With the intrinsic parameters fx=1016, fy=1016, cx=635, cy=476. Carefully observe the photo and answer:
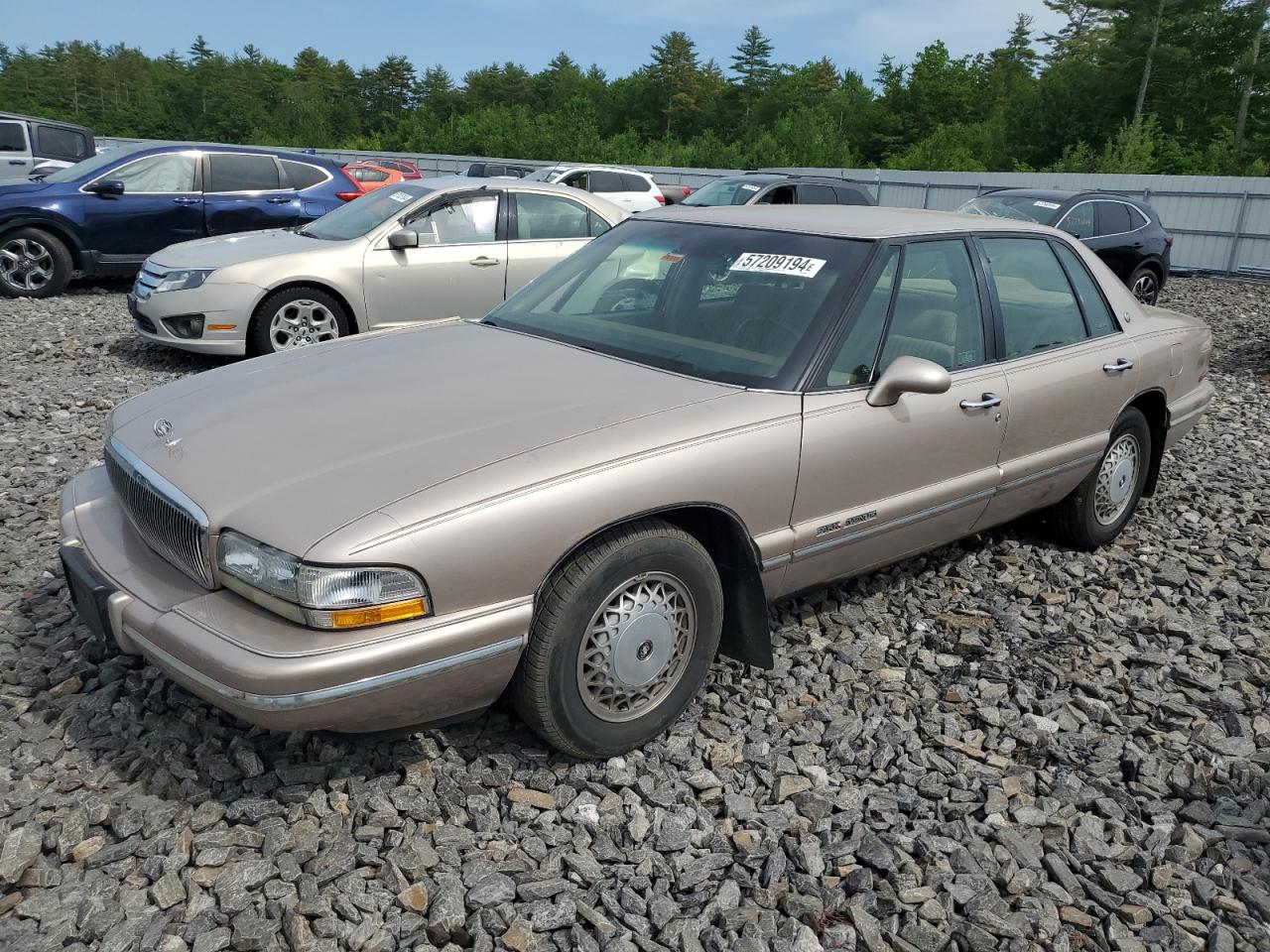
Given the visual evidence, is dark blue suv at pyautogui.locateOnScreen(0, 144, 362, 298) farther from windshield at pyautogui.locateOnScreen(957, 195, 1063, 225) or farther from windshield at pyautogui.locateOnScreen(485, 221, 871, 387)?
windshield at pyautogui.locateOnScreen(957, 195, 1063, 225)

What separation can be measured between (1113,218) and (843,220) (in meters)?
11.1

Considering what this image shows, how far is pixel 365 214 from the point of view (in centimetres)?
835

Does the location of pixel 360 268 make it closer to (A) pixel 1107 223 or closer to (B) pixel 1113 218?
(A) pixel 1107 223

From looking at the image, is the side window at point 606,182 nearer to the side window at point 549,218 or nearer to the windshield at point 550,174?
the windshield at point 550,174

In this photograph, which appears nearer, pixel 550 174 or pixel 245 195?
pixel 245 195

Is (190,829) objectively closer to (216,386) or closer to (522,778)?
(522,778)

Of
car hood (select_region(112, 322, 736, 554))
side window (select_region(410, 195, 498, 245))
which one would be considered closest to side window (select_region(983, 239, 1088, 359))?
car hood (select_region(112, 322, 736, 554))

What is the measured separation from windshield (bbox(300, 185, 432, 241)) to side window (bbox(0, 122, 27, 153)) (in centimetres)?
1088

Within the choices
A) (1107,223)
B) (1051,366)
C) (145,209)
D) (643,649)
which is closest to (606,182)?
(1107,223)

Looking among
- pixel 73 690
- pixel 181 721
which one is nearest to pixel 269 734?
pixel 181 721

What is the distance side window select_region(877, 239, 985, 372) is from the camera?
3.67 metres

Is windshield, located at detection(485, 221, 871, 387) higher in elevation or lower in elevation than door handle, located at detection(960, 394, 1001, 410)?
higher

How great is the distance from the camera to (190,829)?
2.72 metres

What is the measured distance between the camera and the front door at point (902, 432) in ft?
11.0
